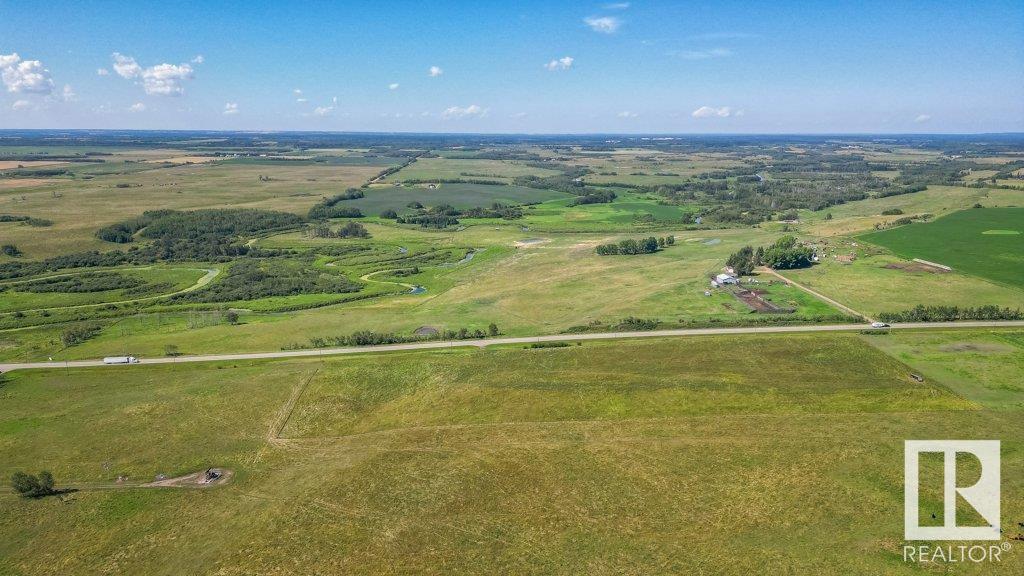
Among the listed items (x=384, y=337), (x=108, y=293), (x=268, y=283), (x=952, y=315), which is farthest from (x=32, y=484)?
(x=952, y=315)

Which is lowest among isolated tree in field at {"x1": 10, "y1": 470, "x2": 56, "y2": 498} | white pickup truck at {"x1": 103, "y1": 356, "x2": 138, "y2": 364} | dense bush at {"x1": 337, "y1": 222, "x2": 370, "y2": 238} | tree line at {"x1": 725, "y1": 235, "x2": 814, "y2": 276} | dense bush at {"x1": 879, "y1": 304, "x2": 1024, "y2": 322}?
isolated tree in field at {"x1": 10, "y1": 470, "x2": 56, "y2": 498}

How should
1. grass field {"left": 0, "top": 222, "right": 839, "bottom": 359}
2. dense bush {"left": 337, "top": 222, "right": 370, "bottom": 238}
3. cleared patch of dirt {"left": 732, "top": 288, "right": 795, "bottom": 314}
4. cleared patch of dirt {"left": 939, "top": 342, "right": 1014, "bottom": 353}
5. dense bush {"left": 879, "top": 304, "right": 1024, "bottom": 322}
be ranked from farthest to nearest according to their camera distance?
1. dense bush {"left": 337, "top": 222, "right": 370, "bottom": 238}
2. cleared patch of dirt {"left": 732, "top": 288, "right": 795, "bottom": 314}
3. grass field {"left": 0, "top": 222, "right": 839, "bottom": 359}
4. dense bush {"left": 879, "top": 304, "right": 1024, "bottom": 322}
5. cleared patch of dirt {"left": 939, "top": 342, "right": 1014, "bottom": 353}

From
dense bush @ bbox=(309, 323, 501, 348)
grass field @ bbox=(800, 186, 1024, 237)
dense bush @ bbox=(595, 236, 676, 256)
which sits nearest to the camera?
dense bush @ bbox=(309, 323, 501, 348)

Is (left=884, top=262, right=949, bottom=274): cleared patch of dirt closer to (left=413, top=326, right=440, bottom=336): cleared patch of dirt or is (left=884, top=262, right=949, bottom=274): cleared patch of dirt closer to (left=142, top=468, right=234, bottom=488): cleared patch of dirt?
(left=413, top=326, right=440, bottom=336): cleared patch of dirt

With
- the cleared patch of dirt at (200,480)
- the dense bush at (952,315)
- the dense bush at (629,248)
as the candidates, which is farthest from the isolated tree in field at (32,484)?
the dense bush at (629,248)

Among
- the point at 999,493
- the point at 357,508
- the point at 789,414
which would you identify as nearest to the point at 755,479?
the point at 789,414

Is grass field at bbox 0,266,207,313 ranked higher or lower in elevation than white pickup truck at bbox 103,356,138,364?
higher

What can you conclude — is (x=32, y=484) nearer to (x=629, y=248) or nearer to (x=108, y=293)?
(x=108, y=293)

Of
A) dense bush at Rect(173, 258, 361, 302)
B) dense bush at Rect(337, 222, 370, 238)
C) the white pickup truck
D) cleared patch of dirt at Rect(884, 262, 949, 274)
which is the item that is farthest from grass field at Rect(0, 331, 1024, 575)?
dense bush at Rect(337, 222, 370, 238)
